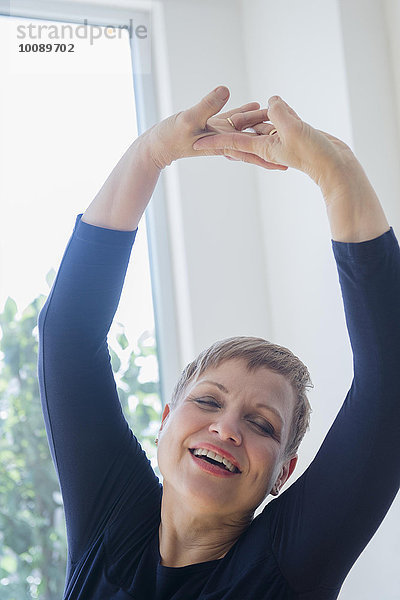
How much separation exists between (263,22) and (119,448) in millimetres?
1468

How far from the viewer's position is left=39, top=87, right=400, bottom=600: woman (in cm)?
94

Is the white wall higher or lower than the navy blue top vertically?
higher

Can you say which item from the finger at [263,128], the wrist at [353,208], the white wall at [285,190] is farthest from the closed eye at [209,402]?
the white wall at [285,190]

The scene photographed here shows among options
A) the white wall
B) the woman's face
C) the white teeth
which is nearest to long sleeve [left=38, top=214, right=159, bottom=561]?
the woman's face

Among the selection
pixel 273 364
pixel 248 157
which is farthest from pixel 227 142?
pixel 273 364

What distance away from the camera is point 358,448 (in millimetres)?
953

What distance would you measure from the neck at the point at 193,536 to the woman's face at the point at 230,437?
25 millimetres

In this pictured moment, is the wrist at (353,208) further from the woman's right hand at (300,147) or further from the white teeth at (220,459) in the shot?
the white teeth at (220,459)

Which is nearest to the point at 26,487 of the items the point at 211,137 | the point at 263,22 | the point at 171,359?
the point at 171,359

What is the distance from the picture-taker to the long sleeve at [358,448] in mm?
921

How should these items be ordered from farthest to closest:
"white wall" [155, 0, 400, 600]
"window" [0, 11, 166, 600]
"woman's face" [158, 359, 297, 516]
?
1. "window" [0, 11, 166, 600]
2. "white wall" [155, 0, 400, 600]
3. "woman's face" [158, 359, 297, 516]

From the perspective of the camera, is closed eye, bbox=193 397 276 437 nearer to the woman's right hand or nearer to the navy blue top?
the navy blue top

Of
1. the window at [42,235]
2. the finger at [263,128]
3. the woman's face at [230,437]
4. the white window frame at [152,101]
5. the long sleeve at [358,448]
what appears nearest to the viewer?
the long sleeve at [358,448]

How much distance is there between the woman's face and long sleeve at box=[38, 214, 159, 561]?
0.39ft
